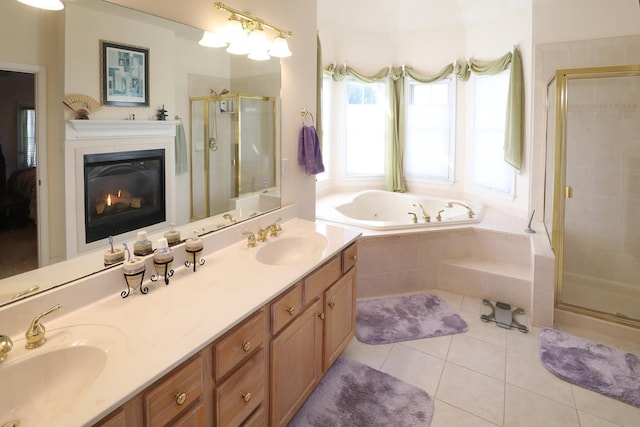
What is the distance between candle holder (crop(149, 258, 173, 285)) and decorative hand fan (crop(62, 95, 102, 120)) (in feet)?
1.94

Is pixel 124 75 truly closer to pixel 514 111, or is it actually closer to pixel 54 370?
pixel 54 370

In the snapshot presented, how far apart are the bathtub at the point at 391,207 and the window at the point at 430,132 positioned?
38cm

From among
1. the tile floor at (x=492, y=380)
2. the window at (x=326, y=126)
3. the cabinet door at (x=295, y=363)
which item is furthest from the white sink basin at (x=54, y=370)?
the window at (x=326, y=126)

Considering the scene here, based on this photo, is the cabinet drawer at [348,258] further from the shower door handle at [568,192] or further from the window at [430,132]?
the window at [430,132]

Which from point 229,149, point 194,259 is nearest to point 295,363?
point 194,259

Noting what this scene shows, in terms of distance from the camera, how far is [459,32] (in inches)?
165

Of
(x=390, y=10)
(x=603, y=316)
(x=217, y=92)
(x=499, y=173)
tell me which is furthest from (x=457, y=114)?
(x=217, y=92)

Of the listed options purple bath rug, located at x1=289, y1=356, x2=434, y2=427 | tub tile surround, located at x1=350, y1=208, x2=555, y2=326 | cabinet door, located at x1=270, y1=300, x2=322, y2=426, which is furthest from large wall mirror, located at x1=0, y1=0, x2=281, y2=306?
tub tile surround, located at x1=350, y1=208, x2=555, y2=326

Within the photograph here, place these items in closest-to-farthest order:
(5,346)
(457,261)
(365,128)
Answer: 1. (5,346)
2. (457,261)
3. (365,128)

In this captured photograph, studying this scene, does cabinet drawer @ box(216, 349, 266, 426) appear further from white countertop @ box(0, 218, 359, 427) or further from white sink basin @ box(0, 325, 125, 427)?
white sink basin @ box(0, 325, 125, 427)

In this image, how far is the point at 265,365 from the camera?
146 cm

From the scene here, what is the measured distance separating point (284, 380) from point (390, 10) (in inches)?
165

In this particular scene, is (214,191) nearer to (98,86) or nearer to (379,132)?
(98,86)

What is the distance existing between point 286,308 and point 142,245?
0.64m
